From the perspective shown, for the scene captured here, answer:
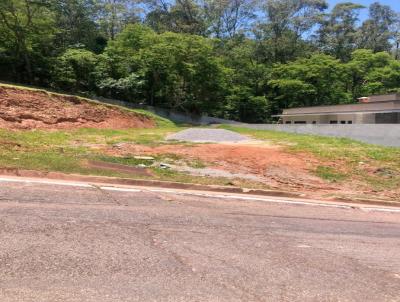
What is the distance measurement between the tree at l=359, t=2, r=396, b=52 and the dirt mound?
54546 mm

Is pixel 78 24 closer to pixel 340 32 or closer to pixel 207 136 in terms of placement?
pixel 207 136

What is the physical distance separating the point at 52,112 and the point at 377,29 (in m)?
65.6

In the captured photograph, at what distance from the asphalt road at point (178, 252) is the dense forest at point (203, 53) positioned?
35.5 metres

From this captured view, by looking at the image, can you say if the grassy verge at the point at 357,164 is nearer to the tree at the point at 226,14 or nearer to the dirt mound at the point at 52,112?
the dirt mound at the point at 52,112

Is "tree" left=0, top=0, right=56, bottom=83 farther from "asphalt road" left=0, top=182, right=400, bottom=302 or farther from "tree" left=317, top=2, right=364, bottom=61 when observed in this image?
"tree" left=317, top=2, right=364, bottom=61

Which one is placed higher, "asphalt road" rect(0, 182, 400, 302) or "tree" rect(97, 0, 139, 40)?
"tree" rect(97, 0, 139, 40)

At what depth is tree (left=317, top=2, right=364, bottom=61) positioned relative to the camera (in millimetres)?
72750

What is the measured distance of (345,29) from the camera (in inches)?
2904

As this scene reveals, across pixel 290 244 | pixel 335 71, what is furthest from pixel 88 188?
pixel 335 71

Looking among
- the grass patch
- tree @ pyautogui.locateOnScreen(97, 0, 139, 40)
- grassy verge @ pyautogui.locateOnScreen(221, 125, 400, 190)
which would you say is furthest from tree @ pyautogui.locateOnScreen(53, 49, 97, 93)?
the grass patch

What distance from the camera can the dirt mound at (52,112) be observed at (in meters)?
25.8

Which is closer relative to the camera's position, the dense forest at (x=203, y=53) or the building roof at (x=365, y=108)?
the building roof at (x=365, y=108)

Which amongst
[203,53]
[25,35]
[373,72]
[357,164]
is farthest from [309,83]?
[357,164]

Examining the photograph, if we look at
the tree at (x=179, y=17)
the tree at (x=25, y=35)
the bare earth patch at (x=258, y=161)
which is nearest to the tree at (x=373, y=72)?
the tree at (x=179, y=17)
